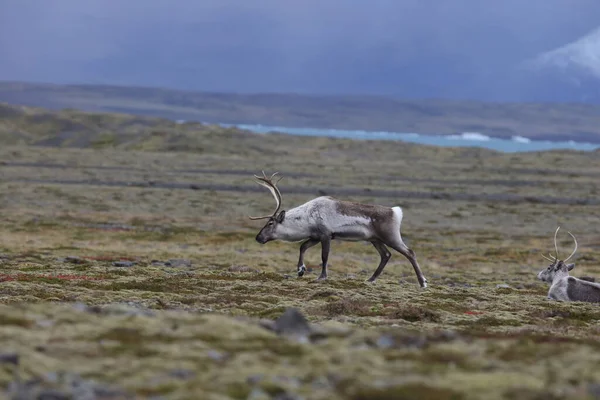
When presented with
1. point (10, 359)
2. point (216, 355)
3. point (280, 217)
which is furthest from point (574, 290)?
point (10, 359)

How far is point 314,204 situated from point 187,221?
1534 inches

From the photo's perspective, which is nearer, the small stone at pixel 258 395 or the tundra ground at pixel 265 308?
the small stone at pixel 258 395

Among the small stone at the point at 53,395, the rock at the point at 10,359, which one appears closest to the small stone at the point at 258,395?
the small stone at the point at 53,395

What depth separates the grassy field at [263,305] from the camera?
32.7 ft

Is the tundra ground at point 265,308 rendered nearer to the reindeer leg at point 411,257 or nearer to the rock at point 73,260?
the rock at point 73,260

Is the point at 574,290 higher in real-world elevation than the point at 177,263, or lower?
higher

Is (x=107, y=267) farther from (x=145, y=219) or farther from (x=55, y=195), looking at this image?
(x=55, y=195)

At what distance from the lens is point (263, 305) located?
66.6ft

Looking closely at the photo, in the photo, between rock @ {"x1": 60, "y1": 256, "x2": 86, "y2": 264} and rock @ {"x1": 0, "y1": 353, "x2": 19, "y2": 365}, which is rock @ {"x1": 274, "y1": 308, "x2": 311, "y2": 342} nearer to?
rock @ {"x1": 0, "y1": 353, "x2": 19, "y2": 365}

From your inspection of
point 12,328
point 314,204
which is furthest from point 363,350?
point 314,204

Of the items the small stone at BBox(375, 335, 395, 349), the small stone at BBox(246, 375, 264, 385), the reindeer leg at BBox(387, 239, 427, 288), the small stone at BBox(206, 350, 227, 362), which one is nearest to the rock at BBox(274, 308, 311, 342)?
the small stone at BBox(375, 335, 395, 349)

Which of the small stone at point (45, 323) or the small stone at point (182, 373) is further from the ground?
the small stone at point (182, 373)

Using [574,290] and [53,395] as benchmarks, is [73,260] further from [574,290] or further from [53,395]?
[53,395]

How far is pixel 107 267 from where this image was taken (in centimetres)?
2873
